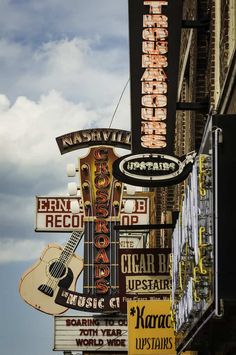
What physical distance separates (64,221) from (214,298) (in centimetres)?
2622

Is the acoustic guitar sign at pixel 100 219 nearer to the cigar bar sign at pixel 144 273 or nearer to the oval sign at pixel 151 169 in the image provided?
the cigar bar sign at pixel 144 273

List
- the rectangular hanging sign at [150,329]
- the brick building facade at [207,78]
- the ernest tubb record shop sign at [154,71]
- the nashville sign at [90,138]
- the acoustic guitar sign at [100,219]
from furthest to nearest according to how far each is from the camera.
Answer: the nashville sign at [90,138] < the acoustic guitar sign at [100,219] < the rectangular hanging sign at [150,329] < the ernest tubb record shop sign at [154,71] < the brick building facade at [207,78]

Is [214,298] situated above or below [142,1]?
below

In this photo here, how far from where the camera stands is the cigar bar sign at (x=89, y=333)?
3284cm

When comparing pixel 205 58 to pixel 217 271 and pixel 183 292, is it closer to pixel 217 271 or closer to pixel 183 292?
pixel 183 292

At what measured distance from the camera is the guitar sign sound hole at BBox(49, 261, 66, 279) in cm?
3900

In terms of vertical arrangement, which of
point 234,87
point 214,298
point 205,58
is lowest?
point 214,298

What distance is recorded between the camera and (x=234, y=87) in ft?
52.9

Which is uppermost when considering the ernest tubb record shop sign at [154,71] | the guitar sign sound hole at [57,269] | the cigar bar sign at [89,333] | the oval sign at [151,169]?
the ernest tubb record shop sign at [154,71]

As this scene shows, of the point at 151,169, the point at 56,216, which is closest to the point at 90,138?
the point at 56,216

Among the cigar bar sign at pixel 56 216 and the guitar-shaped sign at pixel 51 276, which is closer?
the guitar-shaped sign at pixel 51 276

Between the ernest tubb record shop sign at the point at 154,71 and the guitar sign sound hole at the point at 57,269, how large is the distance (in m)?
17.5

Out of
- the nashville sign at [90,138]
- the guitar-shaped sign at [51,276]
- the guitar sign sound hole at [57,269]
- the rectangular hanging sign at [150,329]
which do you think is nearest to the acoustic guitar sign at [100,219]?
the nashville sign at [90,138]

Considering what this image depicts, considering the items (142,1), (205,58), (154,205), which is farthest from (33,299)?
(142,1)
